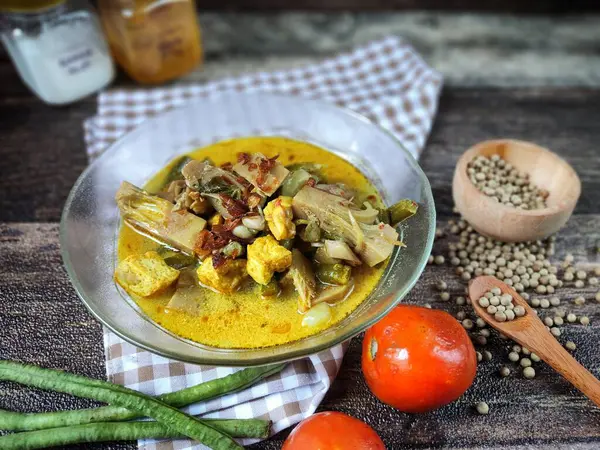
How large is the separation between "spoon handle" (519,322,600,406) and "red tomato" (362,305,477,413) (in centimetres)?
31

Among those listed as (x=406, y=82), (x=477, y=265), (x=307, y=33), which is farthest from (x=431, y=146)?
(x=307, y=33)

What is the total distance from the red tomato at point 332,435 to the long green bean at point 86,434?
466 mm

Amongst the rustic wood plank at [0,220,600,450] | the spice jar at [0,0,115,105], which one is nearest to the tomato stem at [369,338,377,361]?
the rustic wood plank at [0,220,600,450]

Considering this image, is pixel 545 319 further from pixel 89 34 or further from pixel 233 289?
pixel 89 34

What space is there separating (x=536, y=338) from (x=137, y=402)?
5.02 ft

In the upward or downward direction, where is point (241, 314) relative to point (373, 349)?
upward

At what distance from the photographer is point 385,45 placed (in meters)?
4.08

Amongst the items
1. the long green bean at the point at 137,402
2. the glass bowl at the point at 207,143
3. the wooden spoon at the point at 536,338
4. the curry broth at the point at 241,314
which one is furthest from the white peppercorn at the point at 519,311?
the long green bean at the point at 137,402

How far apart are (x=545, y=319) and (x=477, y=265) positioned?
0.37 meters

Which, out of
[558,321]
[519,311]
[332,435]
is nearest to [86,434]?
[332,435]

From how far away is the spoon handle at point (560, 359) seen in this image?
7.23ft

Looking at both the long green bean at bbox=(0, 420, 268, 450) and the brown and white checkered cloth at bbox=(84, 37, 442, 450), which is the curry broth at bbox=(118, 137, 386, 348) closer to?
the brown and white checkered cloth at bbox=(84, 37, 442, 450)

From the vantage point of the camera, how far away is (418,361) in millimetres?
2084

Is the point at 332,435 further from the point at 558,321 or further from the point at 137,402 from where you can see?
the point at 558,321
